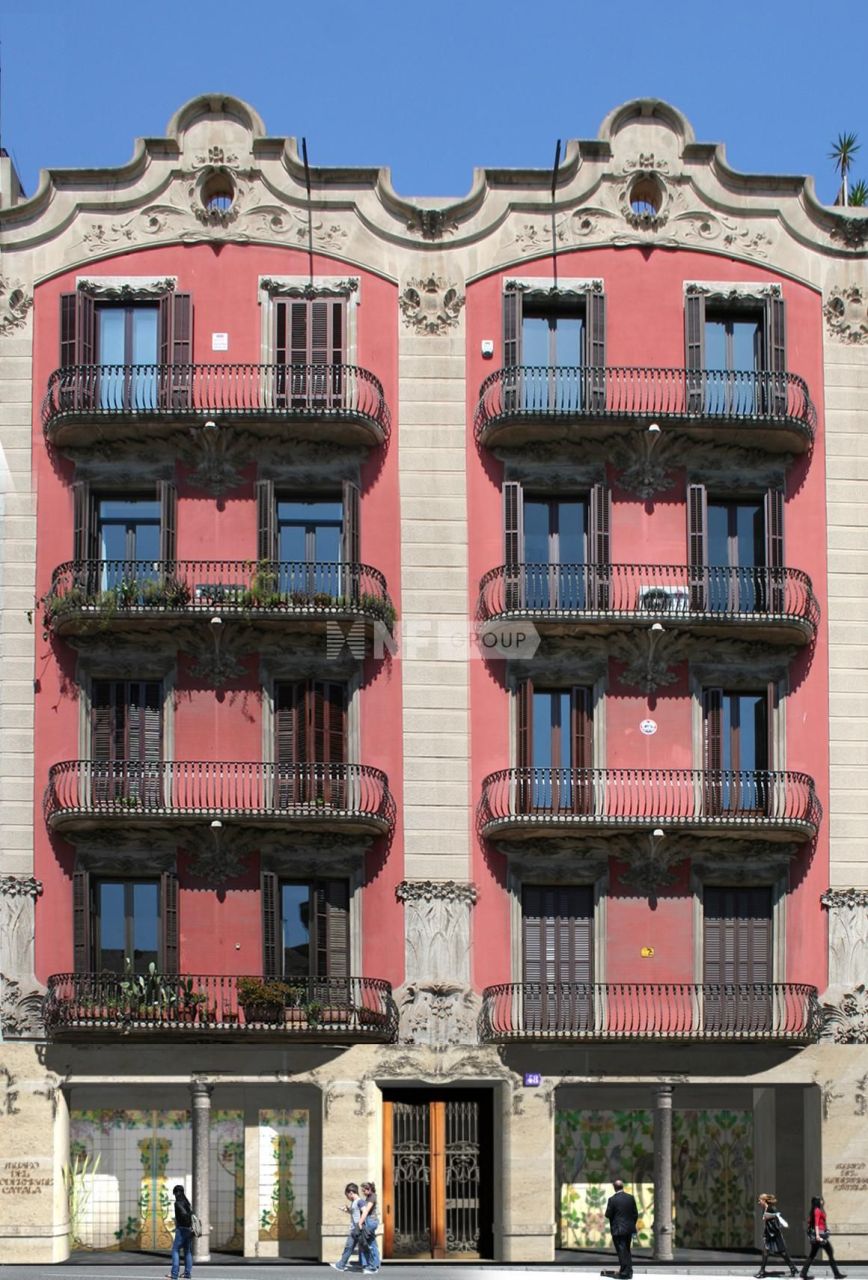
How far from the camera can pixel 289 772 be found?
47.4 metres

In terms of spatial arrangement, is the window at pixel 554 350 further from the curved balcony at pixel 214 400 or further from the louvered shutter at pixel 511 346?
the curved balcony at pixel 214 400

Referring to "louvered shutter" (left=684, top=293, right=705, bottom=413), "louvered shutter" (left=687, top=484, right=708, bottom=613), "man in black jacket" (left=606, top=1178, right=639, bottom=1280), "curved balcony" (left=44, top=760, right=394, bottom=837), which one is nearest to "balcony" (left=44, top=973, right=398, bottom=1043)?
"curved balcony" (left=44, top=760, right=394, bottom=837)

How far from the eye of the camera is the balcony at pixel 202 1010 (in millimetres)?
46094

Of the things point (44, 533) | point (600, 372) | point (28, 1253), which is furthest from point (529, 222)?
point (28, 1253)

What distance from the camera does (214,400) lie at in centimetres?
4853

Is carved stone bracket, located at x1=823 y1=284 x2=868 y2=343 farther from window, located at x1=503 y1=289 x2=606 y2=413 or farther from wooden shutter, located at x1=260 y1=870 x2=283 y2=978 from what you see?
wooden shutter, located at x1=260 y1=870 x2=283 y2=978

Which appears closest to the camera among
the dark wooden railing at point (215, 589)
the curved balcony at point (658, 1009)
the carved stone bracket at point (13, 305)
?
the curved balcony at point (658, 1009)

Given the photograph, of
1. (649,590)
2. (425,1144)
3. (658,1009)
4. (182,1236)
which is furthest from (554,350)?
(182,1236)

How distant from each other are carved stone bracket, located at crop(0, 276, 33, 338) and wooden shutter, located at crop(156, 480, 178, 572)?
4422 mm

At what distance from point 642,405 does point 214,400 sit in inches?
336

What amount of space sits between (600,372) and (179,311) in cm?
852

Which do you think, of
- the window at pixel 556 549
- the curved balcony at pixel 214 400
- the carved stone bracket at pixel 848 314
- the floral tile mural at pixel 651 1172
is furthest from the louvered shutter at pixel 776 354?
the floral tile mural at pixel 651 1172

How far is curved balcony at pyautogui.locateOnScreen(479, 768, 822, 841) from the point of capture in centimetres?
4703

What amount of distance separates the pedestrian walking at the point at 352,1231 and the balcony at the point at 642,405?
14840mm
